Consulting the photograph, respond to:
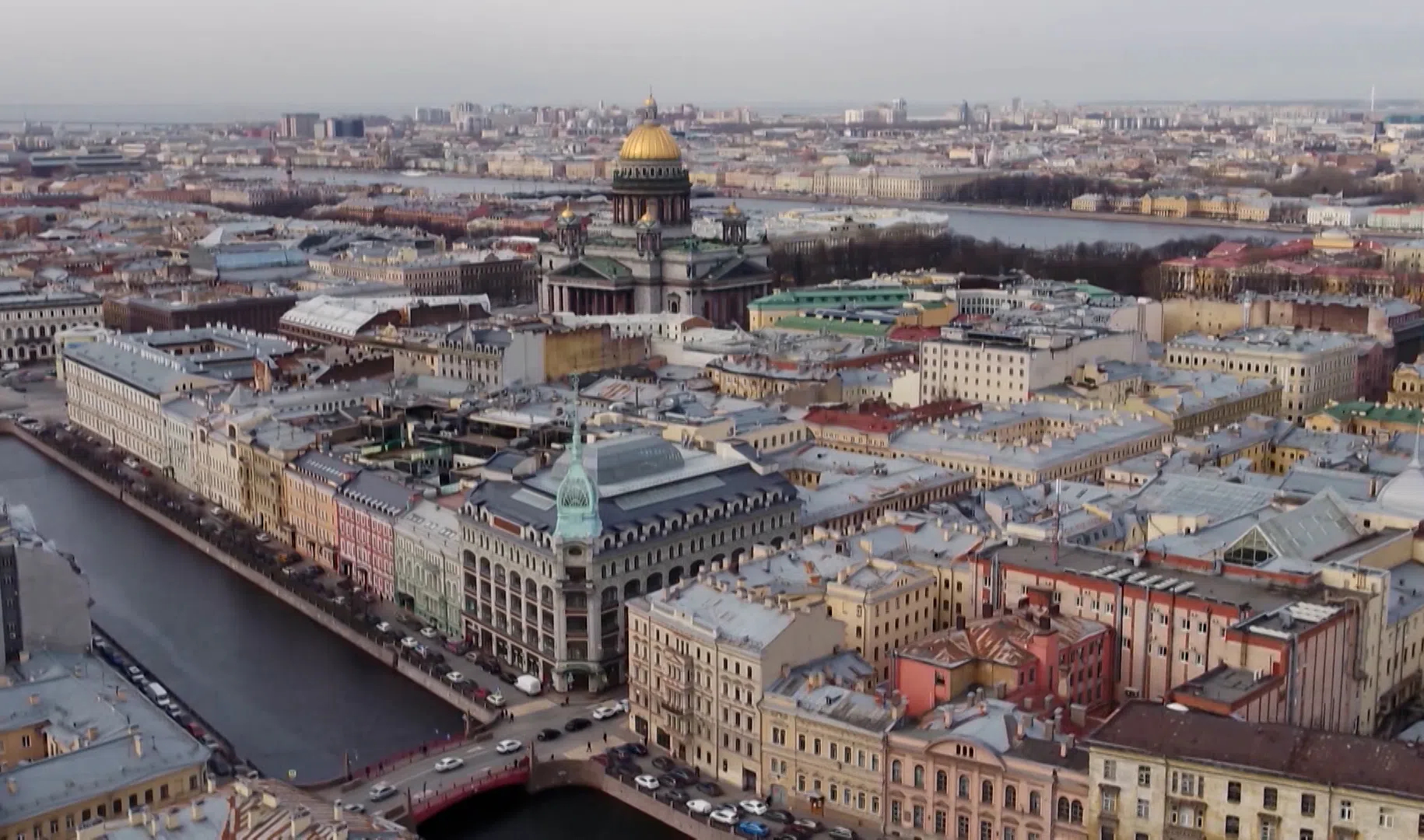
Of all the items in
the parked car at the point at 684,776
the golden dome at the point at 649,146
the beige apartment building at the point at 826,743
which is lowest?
the parked car at the point at 684,776

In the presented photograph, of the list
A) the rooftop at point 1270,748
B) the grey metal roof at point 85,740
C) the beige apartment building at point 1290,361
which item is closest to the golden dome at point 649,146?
the beige apartment building at point 1290,361

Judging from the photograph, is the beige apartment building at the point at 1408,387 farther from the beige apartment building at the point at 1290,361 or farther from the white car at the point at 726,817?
the white car at the point at 726,817

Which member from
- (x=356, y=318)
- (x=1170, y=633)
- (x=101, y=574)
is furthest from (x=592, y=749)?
(x=356, y=318)

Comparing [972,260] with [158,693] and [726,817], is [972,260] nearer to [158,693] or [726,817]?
[158,693]

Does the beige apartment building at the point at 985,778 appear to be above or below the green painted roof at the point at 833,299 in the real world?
below

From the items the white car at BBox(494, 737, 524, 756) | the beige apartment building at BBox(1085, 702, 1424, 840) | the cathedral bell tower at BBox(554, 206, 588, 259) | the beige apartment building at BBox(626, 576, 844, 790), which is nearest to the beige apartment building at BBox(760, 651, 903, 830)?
the beige apartment building at BBox(626, 576, 844, 790)

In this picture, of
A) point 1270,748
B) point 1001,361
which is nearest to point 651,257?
point 1001,361
